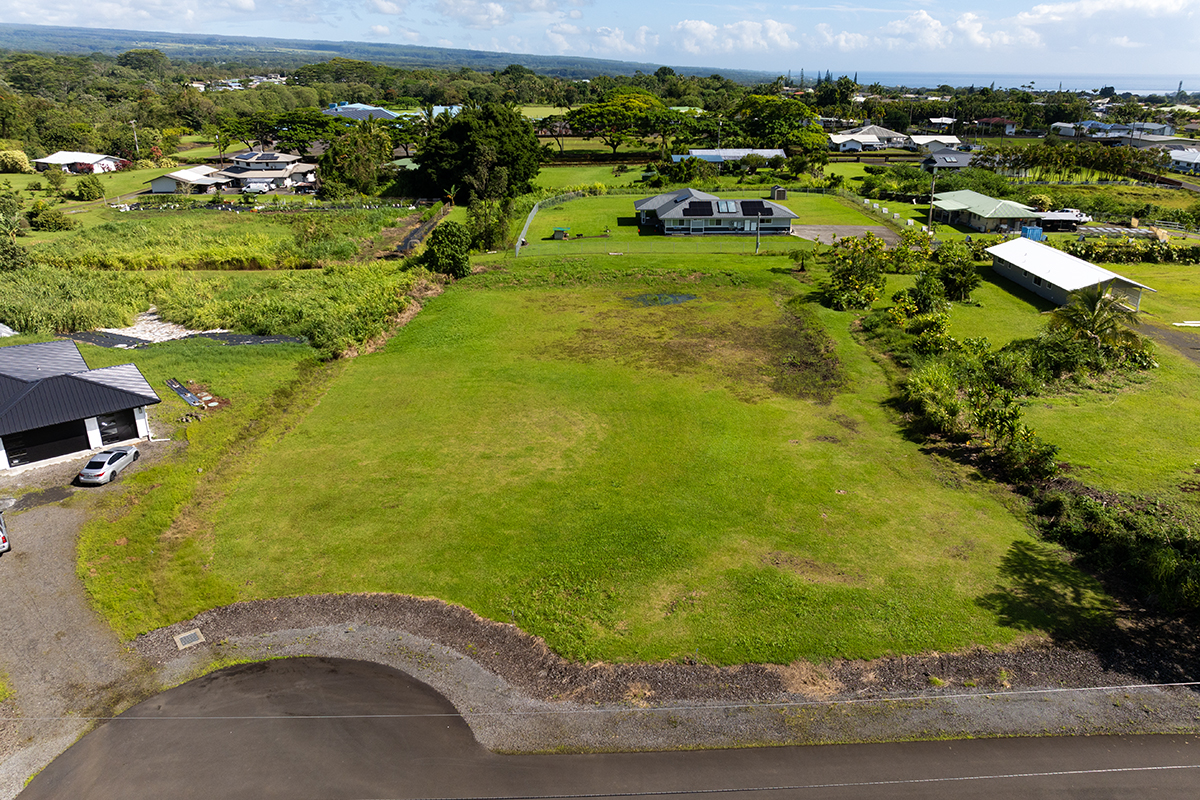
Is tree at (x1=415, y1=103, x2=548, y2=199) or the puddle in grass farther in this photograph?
tree at (x1=415, y1=103, x2=548, y2=199)

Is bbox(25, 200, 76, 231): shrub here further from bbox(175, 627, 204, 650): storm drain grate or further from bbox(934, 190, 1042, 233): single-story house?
bbox(934, 190, 1042, 233): single-story house

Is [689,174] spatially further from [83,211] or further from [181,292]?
[83,211]

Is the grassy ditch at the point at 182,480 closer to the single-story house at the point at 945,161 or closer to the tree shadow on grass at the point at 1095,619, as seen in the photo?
the tree shadow on grass at the point at 1095,619

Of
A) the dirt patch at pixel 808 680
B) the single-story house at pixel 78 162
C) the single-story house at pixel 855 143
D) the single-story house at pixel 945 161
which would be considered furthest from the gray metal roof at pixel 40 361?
the single-story house at pixel 855 143

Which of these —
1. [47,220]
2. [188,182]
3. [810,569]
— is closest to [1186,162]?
[810,569]

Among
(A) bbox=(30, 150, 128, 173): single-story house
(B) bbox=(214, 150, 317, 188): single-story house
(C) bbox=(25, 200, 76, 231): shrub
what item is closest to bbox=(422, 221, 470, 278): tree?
(C) bbox=(25, 200, 76, 231): shrub

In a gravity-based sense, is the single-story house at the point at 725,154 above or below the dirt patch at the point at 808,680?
above
